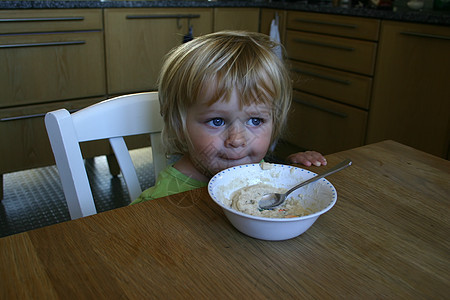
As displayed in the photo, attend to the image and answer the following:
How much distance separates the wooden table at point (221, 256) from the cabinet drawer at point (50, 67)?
169cm

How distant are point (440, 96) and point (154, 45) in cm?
147

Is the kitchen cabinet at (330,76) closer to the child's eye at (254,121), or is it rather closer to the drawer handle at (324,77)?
the drawer handle at (324,77)

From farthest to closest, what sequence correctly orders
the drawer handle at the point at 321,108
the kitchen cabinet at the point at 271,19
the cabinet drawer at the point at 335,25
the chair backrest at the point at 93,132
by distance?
the kitchen cabinet at the point at 271,19, the drawer handle at the point at 321,108, the cabinet drawer at the point at 335,25, the chair backrest at the point at 93,132

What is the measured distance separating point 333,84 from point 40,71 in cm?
154

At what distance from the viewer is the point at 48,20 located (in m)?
2.10

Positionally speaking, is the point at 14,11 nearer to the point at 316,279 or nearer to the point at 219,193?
the point at 219,193

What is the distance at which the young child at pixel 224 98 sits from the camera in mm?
819

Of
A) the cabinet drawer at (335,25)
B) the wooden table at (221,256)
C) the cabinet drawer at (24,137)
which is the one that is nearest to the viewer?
the wooden table at (221,256)

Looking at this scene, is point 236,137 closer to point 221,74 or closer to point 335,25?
point 221,74

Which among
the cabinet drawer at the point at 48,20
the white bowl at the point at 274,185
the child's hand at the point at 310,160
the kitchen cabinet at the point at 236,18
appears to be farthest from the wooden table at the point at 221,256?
the kitchen cabinet at the point at 236,18

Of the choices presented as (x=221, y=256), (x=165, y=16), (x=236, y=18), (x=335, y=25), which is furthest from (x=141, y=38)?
(x=221, y=256)

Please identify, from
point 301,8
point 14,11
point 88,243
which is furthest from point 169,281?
point 301,8

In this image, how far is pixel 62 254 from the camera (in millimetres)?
551

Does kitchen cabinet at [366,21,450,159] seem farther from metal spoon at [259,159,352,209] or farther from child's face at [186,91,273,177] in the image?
metal spoon at [259,159,352,209]
